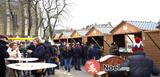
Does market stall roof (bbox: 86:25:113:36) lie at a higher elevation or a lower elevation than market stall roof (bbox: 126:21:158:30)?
lower

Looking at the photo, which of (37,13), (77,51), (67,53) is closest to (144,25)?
(77,51)

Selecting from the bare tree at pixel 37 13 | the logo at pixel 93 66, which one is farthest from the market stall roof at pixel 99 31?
the bare tree at pixel 37 13

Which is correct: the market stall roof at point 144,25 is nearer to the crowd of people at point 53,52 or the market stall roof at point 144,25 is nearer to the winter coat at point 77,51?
the crowd of people at point 53,52

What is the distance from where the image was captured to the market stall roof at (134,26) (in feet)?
76.1

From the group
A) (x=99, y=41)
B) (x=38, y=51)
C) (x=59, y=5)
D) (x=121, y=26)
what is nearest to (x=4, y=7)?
(x=59, y=5)

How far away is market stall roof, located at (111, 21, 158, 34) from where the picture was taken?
76.1 feet

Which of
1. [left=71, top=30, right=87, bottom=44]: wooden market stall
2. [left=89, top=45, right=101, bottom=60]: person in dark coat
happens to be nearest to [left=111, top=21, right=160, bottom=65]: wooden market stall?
[left=89, top=45, right=101, bottom=60]: person in dark coat

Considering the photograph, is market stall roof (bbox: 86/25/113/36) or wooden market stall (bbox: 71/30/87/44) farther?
wooden market stall (bbox: 71/30/87/44)

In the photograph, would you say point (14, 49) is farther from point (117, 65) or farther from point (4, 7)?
point (4, 7)

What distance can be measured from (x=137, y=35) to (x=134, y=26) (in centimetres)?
64

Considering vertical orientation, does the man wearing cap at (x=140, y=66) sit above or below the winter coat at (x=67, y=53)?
above

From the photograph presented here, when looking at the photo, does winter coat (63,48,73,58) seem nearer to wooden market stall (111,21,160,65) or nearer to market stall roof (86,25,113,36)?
wooden market stall (111,21,160,65)

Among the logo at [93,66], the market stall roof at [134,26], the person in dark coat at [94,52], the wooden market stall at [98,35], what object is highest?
the market stall roof at [134,26]

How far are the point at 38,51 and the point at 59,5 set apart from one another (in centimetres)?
4594
